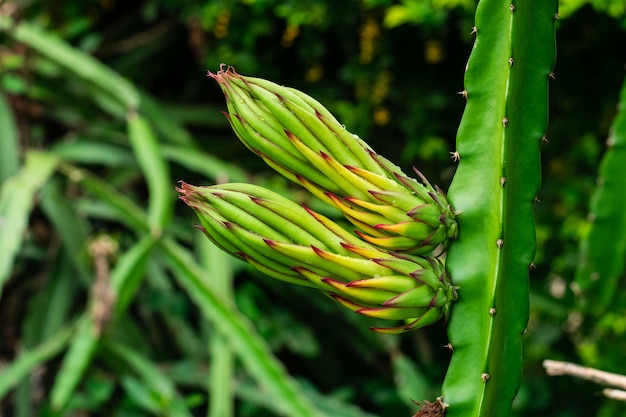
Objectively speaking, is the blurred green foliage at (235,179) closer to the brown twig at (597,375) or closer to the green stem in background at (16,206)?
the green stem in background at (16,206)

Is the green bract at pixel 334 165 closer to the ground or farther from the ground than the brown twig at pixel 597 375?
farther from the ground

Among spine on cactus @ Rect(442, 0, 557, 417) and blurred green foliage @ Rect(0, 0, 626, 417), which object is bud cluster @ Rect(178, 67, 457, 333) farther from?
blurred green foliage @ Rect(0, 0, 626, 417)

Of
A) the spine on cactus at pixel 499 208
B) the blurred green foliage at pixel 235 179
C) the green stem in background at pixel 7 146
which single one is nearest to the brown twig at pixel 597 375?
the spine on cactus at pixel 499 208

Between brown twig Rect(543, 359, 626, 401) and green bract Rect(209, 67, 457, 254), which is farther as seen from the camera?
brown twig Rect(543, 359, 626, 401)

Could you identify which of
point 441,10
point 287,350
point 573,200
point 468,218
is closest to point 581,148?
point 573,200

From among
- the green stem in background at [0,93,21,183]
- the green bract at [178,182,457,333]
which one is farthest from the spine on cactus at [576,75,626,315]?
the green stem in background at [0,93,21,183]

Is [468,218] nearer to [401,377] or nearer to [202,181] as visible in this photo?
[401,377]

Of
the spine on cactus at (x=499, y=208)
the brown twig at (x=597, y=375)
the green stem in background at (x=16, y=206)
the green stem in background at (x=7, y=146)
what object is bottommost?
the brown twig at (x=597, y=375)
